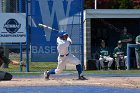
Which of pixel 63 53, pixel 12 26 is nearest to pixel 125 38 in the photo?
pixel 12 26

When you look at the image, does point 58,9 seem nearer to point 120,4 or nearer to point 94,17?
point 94,17

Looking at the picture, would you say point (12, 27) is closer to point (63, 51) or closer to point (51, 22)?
point (51, 22)

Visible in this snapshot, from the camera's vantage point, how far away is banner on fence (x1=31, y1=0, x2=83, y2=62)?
21.2 metres

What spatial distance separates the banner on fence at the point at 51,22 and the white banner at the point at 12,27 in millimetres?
421

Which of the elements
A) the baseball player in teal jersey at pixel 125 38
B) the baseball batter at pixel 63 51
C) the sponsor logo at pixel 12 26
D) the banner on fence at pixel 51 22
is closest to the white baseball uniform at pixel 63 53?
the baseball batter at pixel 63 51

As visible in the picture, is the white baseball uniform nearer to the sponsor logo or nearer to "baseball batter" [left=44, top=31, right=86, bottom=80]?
"baseball batter" [left=44, top=31, right=86, bottom=80]

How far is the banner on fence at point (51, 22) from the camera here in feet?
69.7

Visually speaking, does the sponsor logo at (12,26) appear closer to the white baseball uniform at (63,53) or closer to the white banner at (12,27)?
the white banner at (12,27)

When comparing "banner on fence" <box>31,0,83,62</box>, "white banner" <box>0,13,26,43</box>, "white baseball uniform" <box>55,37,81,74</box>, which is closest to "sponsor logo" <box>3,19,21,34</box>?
"white banner" <box>0,13,26,43</box>

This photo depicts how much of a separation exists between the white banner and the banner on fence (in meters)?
0.42

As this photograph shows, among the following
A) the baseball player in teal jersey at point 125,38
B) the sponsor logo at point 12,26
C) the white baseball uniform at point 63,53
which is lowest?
the white baseball uniform at point 63,53

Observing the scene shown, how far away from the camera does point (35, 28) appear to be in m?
21.2

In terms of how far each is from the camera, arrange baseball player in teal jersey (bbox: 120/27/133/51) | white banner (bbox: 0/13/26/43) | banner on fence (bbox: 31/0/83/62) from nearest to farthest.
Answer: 1. white banner (bbox: 0/13/26/43)
2. banner on fence (bbox: 31/0/83/62)
3. baseball player in teal jersey (bbox: 120/27/133/51)

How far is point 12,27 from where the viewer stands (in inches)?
832
